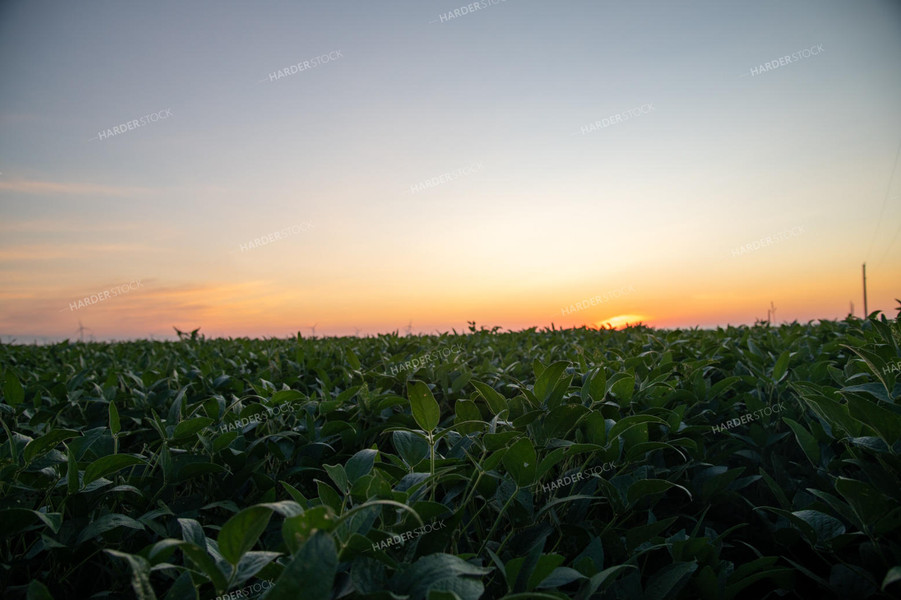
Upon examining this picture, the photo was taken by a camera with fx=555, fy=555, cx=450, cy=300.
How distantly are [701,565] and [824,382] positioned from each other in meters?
1.70

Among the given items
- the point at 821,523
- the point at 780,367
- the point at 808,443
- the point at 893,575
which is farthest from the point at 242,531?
the point at 780,367

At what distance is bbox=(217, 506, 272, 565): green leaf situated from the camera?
38.5 inches

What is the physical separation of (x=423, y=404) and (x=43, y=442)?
1.17m

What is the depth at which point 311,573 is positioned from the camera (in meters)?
0.90

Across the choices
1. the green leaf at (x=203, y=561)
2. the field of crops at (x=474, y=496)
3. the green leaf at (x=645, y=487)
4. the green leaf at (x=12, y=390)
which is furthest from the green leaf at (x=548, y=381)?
the green leaf at (x=12, y=390)

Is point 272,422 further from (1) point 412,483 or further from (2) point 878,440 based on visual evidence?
(2) point 878,440

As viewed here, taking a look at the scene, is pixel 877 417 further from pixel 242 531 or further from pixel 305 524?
A: pixel 242 531

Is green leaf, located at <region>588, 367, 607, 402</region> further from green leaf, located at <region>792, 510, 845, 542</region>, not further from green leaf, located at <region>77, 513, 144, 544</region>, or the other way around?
green leaf, located at <region>77, 513, 144, 544</region>

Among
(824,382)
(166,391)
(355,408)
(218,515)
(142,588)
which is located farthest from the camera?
(166,391)

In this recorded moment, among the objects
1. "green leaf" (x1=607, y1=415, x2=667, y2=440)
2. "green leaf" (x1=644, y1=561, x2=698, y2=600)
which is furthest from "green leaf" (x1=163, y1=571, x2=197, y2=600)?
"green leaf" (x1=607, y1=415, x2=667, y2=440)

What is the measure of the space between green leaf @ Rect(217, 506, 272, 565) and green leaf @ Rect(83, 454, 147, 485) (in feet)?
2.39

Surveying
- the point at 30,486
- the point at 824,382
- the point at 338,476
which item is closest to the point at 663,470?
the point at 338,476

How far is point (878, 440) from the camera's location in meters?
1.69

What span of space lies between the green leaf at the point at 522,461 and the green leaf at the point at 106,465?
1052mm
